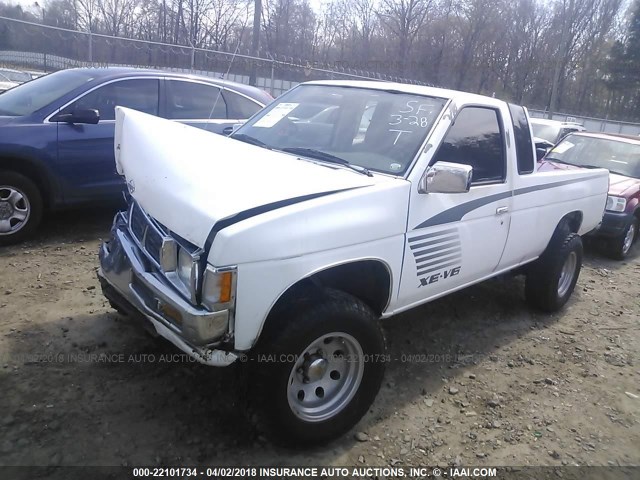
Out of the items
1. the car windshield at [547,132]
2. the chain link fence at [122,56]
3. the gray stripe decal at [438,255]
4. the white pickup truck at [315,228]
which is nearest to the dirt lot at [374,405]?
the white pickup truck at [315,228]

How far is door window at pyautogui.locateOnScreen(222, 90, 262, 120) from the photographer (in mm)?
6527

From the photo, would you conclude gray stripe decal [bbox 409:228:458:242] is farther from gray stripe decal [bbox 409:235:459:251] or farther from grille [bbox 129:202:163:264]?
grille [bbox 129:202:163:264]

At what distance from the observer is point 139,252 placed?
2.91 m

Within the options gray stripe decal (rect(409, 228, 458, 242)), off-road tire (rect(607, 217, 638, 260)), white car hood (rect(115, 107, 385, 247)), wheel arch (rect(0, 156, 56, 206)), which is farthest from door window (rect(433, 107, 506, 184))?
off-road tire (rect(607, 217, 638, 260))

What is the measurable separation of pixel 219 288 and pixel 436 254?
155 cm

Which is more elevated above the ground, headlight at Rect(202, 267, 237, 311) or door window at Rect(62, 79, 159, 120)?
door window at Rect(62, 79, 159, 120)

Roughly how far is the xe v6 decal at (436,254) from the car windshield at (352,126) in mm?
460

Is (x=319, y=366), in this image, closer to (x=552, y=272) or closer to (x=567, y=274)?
(x=552, y=272)

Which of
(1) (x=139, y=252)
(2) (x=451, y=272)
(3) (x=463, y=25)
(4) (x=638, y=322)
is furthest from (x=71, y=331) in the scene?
(3) (x=463, y=25)

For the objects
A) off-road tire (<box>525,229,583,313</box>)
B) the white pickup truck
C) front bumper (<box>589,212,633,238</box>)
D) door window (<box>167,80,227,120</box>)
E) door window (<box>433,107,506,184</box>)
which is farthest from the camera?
front bumper (<box>589,212,633,238</box>)

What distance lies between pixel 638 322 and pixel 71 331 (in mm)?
5208

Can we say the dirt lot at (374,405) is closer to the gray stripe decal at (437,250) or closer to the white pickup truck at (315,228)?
the white pickup truck at (315,228)

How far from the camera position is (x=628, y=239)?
7570 millimetres

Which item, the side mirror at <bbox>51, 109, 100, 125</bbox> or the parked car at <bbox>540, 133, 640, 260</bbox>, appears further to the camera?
the parked car at <bbox>540, 133, 640, 260</bbox>
